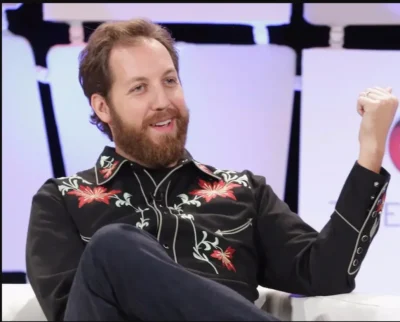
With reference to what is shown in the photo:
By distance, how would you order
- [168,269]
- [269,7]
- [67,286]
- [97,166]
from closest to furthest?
[168,269] < [67,286] < [97,166] < [269,7]

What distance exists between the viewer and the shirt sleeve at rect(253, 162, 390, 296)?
1.42 metres

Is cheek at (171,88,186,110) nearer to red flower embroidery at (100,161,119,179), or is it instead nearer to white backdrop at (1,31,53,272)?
red flower embroidery at (100,161,119,179)

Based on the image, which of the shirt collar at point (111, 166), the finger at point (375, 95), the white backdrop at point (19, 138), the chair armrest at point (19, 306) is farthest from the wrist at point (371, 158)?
the white backdrop at point (19, 138)

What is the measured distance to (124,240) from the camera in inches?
46.9

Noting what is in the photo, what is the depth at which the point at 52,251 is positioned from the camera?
1482 mm

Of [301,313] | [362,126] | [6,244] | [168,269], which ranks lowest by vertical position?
[6,244]

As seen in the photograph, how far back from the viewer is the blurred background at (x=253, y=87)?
2.26m

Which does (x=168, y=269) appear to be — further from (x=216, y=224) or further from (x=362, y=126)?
(x=362, y=126)

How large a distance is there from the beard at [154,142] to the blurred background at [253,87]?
63cm

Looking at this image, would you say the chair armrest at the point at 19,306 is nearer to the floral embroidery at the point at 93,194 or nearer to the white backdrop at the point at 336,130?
the floral embroidery at the point at 93,194

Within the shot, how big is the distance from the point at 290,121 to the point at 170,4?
56 centimetres

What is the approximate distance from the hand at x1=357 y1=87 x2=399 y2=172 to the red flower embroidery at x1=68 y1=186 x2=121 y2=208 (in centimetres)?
58

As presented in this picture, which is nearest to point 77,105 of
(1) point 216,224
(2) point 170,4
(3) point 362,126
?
(2) point 170,4

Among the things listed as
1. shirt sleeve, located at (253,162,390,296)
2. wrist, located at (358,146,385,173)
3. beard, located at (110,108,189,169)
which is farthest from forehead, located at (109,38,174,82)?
wrist, located at (358,146,385,173)
